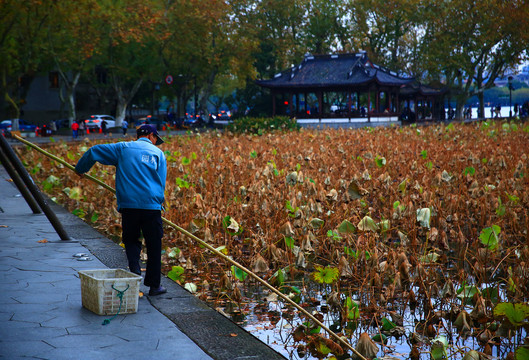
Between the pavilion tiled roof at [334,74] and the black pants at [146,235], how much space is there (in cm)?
3661

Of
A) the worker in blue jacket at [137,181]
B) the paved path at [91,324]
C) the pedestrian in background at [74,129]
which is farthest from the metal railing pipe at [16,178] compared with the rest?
the pedestrian in background at [74,129]

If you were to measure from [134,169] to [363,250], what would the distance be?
2586 millimetres

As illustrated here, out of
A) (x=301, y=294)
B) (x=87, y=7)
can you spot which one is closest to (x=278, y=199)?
(x=301, y=294)

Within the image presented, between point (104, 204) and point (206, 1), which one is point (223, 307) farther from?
point (206, 1)

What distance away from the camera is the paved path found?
4238mm

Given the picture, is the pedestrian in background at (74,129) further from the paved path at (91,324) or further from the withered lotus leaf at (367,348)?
the withered lotus leaf at (367,348)

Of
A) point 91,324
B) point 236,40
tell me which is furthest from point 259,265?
point 236,40

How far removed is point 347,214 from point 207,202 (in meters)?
2.16

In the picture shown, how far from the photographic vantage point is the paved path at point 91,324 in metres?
4.24

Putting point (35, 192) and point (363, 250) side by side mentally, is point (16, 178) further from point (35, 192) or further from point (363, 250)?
point (363, 250)

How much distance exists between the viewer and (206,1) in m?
41.2

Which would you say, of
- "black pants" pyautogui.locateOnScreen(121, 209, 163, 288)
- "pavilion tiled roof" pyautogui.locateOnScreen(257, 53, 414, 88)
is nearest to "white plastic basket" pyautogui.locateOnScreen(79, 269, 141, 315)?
"black pants" pyautogui.locateOnScreen(121, 209, 163, 288)

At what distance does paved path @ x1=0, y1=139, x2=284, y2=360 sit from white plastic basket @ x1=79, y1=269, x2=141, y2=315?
0.23 feet

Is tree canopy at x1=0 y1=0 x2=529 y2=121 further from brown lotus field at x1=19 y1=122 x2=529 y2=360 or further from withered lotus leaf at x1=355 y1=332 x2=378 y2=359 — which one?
withered lotus leaf at x1=355 y1=332 x2=378 y2=359
